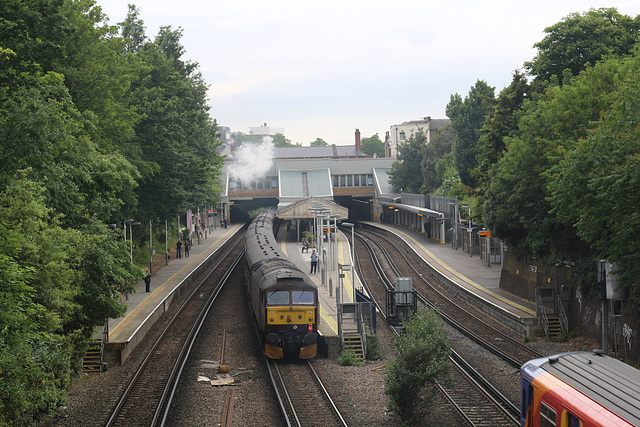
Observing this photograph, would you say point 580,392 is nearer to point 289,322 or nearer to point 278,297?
point 289,322

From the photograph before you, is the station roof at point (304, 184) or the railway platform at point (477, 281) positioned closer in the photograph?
the railway platform at point (477, 281)

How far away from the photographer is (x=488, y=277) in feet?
133

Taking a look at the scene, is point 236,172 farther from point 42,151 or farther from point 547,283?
point 42,151

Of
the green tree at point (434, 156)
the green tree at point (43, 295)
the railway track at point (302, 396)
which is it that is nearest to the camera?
the green tree at point (43, 295)

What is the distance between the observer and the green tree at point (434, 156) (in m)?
73.4

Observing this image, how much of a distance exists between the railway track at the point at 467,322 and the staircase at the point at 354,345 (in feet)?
11.1

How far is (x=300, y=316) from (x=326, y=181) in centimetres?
6282

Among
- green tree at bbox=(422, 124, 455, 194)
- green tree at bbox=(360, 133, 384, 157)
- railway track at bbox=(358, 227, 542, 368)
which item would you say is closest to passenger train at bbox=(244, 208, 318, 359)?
railway track at bbox=(358, 227, 542, 368)

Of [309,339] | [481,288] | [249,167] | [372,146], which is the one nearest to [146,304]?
[309,339]

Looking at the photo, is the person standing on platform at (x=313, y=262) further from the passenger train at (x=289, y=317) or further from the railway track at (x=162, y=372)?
the passenger train at (x=289, y=317)

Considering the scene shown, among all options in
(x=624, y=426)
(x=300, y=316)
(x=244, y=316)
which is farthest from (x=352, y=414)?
(x=244, y=316)

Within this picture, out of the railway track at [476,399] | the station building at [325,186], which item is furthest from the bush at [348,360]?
the station building at [325,186]

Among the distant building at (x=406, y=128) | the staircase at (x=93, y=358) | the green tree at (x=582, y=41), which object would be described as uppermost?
the distant building at (x=406, y=128)

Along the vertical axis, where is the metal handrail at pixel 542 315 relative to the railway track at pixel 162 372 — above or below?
above
